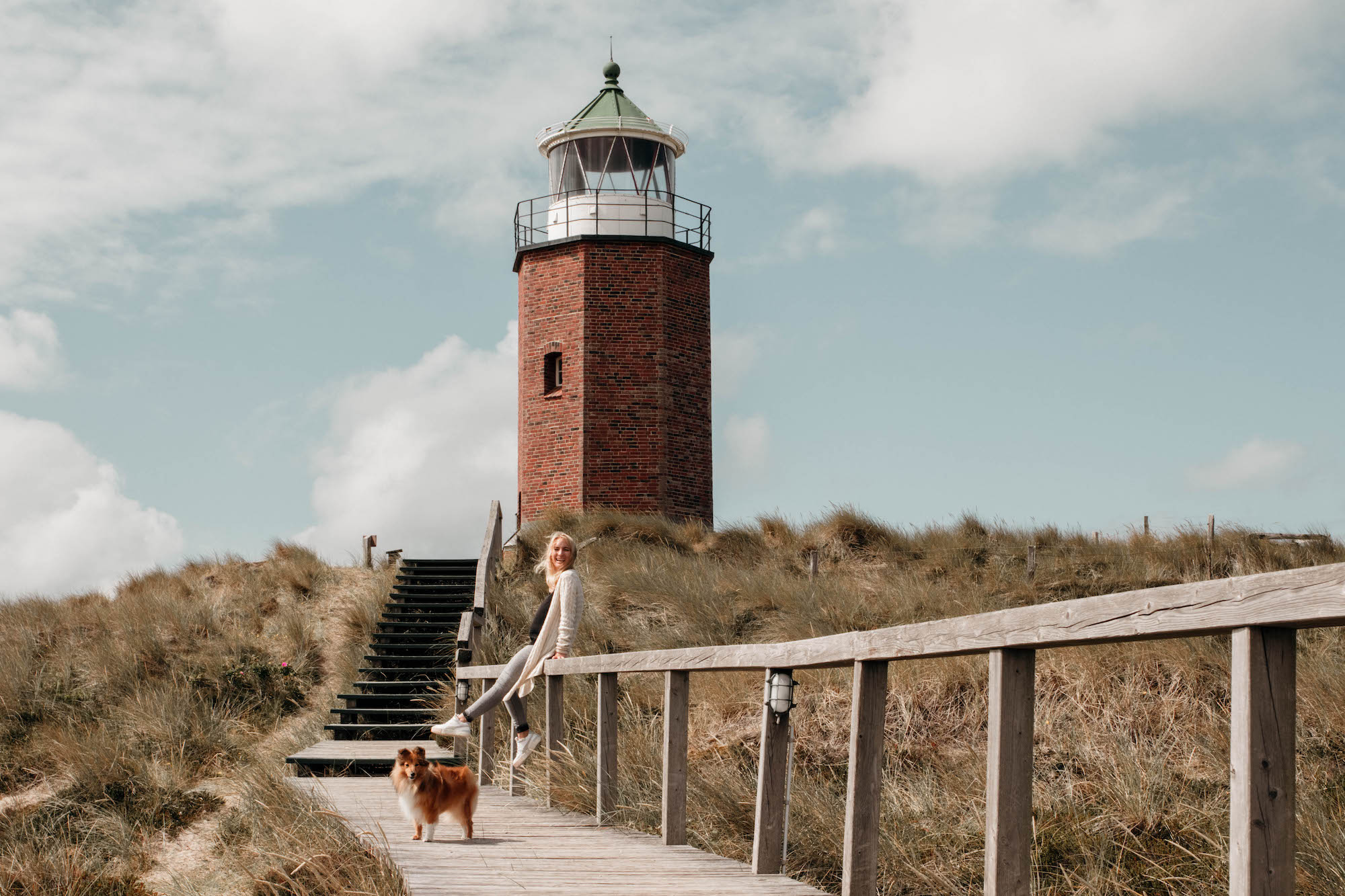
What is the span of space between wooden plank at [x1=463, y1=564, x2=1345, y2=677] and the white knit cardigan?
2774 mm

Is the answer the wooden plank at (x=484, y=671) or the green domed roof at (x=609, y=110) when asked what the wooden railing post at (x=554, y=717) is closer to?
the wooden plank at (x=484, y=671)

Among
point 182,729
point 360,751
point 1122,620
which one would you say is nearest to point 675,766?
point 1122,620

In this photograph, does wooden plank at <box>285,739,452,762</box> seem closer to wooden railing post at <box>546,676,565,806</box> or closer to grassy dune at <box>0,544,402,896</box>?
grassy dune at <box>0,544,402,896</box>

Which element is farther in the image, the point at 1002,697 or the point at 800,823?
the point at 800,823

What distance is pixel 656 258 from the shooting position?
946 inches

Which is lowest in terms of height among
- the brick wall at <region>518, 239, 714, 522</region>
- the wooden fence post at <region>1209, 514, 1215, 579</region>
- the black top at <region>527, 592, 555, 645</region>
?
the black top at <region>527, 592, 555, 645</region>

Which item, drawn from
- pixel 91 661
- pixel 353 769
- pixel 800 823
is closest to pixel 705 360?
pixel 91 661

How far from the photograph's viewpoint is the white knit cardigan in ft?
23.6

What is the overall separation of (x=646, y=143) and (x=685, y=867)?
2205cm

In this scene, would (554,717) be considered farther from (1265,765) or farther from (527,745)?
(1265,765)

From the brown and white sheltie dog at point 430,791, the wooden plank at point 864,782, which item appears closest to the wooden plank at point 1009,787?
the wooden plank at point 864,782

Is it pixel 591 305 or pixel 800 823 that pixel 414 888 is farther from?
pixel 591 305

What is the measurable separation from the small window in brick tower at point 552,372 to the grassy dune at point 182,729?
17.8ft

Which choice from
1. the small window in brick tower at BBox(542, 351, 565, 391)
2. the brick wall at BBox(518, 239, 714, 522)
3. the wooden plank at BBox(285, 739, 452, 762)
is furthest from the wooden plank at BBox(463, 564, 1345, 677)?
the small window in brick tower at BBox(542, 351, 565, 391)
